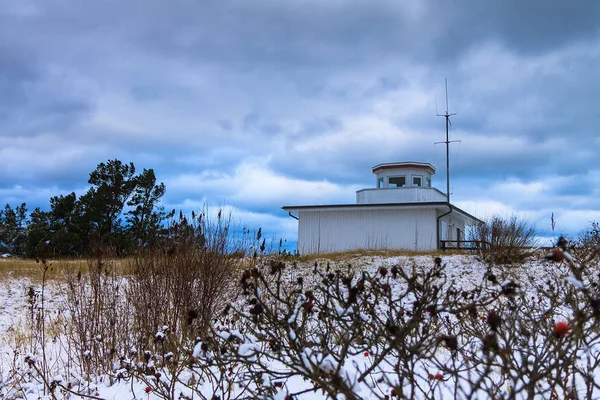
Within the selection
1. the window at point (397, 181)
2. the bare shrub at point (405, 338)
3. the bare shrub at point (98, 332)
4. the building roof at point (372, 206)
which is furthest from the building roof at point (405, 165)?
the bare shrub at point (405, 338)

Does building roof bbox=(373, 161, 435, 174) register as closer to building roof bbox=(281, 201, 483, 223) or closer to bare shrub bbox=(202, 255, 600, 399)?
building roof bbox=(281, 201, 483, 223)

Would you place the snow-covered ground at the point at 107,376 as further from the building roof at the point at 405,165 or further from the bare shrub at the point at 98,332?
the building roof at the point at 405,165

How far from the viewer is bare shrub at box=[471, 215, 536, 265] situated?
579 inches

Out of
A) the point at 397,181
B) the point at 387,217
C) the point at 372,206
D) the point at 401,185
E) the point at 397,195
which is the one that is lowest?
the point at 387,217

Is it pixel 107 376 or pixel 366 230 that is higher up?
pixel 366 230

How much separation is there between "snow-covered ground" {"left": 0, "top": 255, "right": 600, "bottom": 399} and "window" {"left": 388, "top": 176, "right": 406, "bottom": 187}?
798 cm

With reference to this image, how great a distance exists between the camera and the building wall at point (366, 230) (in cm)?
2181

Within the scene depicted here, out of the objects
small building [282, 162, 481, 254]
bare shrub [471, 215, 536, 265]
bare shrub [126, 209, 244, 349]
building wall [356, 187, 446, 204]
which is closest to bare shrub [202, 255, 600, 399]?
bare shrub [126, 209, 244, 349]

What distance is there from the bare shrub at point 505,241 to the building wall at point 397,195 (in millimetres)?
5357

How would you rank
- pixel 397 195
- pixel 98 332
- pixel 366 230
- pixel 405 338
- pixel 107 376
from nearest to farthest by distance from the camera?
pixel 405 338 → pixel 107 376 → pixel 98 332 → pixel 366 230 → pixel 397 195

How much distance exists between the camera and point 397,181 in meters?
23.8

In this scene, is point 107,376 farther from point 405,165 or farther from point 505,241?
point 405,165

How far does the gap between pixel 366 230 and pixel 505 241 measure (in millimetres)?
7565

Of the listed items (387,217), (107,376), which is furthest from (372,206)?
(107,376)
